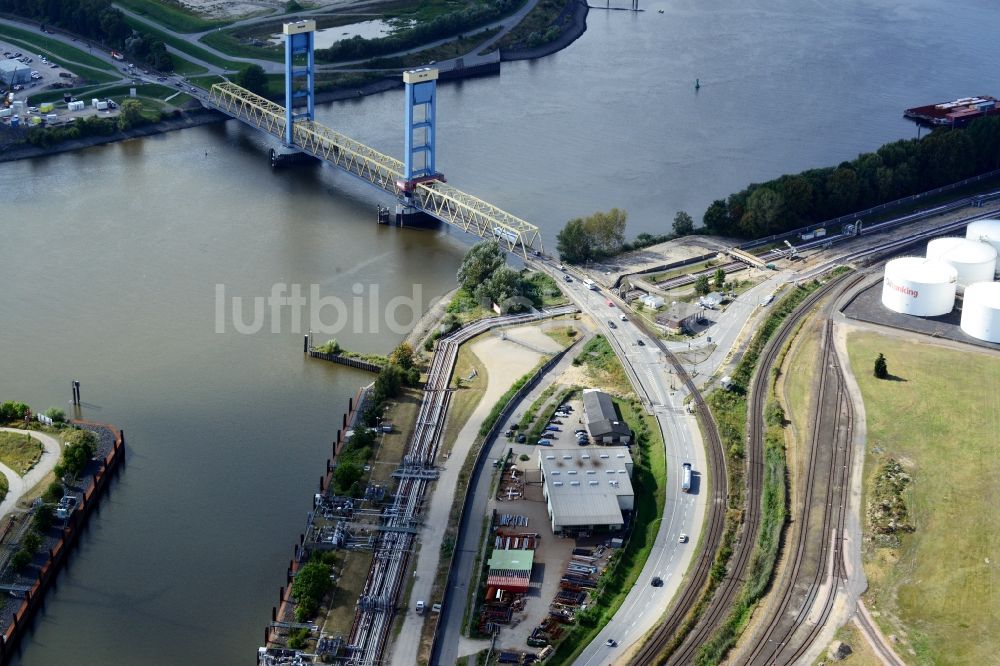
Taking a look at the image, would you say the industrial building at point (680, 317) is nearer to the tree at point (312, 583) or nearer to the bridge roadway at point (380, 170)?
the bridge roadway at point (380, 170)

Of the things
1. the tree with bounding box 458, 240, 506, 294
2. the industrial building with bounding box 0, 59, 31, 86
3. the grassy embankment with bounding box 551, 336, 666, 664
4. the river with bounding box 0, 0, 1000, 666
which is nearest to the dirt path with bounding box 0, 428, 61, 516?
the river with bounding box 0, 0, 1000, 666

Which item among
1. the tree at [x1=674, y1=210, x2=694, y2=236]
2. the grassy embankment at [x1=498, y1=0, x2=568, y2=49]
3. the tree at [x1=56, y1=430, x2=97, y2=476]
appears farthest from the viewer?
the grassy embankment at [x1=498, y1=0, x2=568, y2=49]

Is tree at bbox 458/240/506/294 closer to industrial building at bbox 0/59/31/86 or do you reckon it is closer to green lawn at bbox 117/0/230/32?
industrial building at bbox 0/59/31/86

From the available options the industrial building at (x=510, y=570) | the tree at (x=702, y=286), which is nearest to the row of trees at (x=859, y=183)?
the tree at (x=702, y=286)

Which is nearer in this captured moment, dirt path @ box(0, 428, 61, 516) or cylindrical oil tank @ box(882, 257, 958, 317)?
dirt path @ box(0, 428, 61, 516)

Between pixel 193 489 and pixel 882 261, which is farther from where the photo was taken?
pixel 882 261

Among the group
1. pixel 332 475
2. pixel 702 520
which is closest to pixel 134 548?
pixel 332 475

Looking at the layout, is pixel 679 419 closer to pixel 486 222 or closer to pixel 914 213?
pixel 486 222
